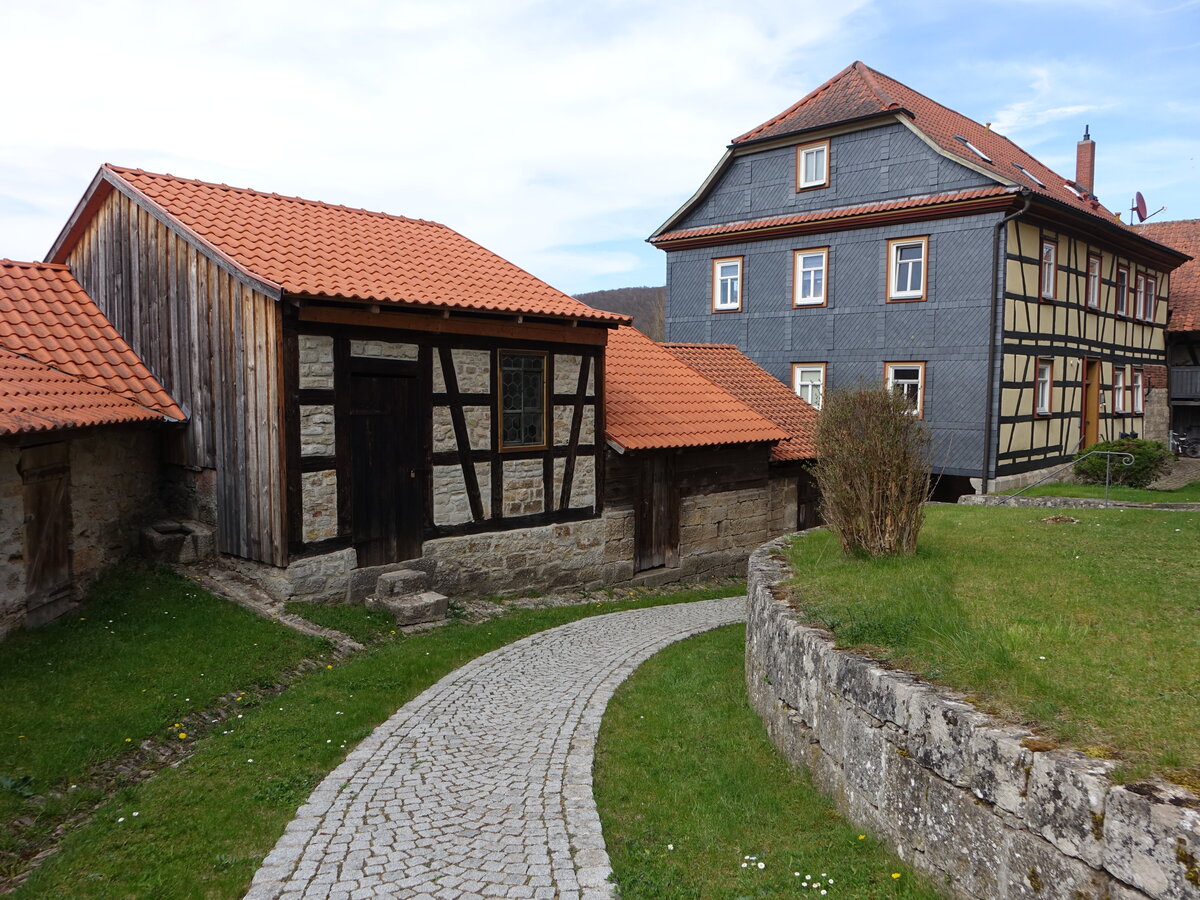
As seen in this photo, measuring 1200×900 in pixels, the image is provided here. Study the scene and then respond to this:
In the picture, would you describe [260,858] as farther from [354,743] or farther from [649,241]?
[649,241]

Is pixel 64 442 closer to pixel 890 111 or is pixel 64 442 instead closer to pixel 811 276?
pixel 811 276

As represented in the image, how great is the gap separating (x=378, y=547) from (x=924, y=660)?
729 centimetres

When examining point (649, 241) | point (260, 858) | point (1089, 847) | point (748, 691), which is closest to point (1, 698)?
point (260, 858)

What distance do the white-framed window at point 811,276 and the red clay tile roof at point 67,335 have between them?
14.8m

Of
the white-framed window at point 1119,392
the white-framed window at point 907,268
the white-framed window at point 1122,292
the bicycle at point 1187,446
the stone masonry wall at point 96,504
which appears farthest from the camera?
the bicycle at point 1187,446

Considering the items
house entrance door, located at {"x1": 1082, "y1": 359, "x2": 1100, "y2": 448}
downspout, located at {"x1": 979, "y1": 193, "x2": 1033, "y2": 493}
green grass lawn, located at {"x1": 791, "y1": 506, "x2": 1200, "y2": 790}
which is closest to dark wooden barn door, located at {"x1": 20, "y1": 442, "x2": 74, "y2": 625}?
green grass lawn, located at {"x1": 791, "y1": 506, "x2": 1200, "y2": 790}

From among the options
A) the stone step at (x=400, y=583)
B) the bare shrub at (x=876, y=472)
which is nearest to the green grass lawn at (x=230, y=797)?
the stone step at (x=400, y=583)

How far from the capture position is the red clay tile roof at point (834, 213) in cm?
1762

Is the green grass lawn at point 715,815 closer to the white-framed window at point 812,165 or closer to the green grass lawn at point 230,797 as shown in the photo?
the green grass lawn at point 230,797

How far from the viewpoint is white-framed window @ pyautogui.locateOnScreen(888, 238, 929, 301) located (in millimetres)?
18766

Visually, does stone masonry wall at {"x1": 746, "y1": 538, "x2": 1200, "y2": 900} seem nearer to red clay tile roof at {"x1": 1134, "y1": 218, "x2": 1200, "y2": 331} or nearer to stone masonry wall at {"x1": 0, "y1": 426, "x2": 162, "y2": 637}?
stone masonry wall at {"x1": 0, "y1": 426, "x2": 162, "y2": 637}

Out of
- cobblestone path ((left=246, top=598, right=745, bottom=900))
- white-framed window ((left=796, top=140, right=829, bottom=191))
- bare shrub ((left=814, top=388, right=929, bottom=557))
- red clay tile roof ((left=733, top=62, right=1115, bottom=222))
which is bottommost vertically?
cobblestone path ((left=246, top=598, right=745, bottom=900))

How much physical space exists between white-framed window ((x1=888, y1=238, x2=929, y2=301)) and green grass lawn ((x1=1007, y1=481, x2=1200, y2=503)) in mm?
4831

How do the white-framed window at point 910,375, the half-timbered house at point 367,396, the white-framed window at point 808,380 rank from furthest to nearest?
1. the white-framed window at point 808,380
2. the white-framed window at point 910,375
3. the half-timbered house at point 367,396
